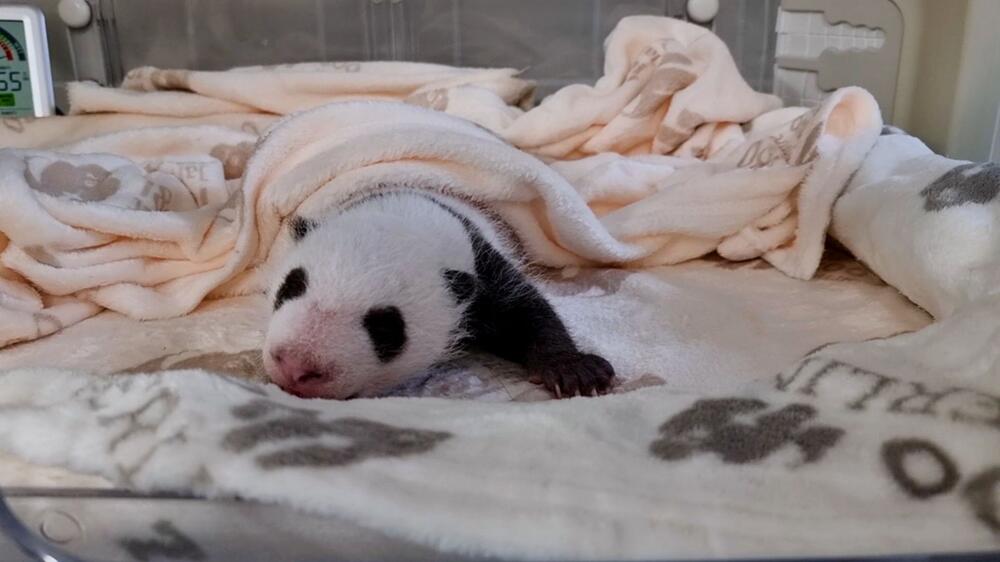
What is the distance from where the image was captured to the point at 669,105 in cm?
140

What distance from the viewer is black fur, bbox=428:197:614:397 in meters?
0.68

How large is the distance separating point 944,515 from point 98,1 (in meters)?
1.73

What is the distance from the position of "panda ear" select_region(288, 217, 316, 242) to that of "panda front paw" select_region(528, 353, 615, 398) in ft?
0.92

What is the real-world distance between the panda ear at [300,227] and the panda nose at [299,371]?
0.70ft

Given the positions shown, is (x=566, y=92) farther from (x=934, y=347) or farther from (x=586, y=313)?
(x=934, y=347)

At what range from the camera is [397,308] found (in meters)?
0.68

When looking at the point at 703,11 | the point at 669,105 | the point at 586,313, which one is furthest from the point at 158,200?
the point at 703,11

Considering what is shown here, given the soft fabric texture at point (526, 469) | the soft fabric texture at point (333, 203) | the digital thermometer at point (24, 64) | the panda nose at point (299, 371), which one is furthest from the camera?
the digital thermometer at point (24, 64)

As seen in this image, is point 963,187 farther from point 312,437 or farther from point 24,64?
point 24,64

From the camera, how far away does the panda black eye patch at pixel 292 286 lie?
26.6 inches

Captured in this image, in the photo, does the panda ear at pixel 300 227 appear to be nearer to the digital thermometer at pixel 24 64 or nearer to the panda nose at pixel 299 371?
the panda nose at pixel 299 371

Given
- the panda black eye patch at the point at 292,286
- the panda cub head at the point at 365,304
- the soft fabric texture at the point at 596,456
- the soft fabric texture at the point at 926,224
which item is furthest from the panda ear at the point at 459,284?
the soft fabric texture at the point at 926,224

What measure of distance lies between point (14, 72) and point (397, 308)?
1.20m

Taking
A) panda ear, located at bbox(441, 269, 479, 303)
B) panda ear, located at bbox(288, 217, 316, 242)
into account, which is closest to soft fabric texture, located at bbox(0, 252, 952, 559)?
panda ear, located at bbox(441, 269, 479, 303)
